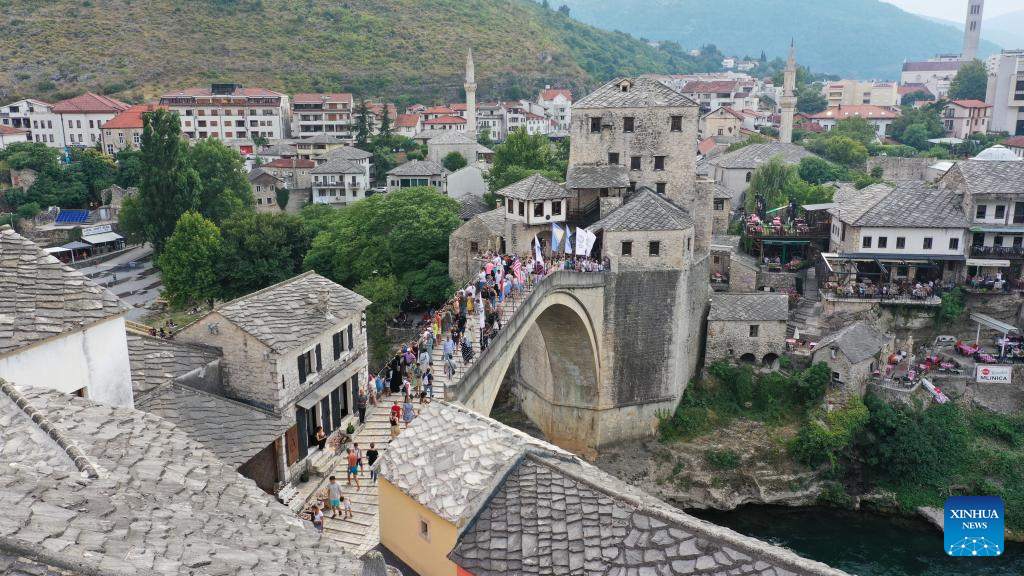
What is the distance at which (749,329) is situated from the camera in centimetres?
4406

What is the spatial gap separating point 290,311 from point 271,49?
122820mm

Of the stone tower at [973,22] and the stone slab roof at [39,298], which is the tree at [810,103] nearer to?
the stone tower at [973,22]

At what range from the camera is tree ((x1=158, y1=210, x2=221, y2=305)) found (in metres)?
52.7

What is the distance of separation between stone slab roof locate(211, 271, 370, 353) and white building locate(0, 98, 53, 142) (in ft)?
305

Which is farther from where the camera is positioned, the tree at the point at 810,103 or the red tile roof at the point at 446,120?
the tree at the point at 810,103

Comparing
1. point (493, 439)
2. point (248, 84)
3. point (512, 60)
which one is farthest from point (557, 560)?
point (512, 60)

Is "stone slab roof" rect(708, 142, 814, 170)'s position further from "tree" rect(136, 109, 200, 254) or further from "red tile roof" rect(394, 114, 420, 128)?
"red tile roof" rect(394, 114, 420, 128)

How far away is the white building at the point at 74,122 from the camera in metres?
100

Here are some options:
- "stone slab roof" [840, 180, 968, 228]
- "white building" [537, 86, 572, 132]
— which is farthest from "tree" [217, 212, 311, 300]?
"white building" [537, 86, 572, 132]

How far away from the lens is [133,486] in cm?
999

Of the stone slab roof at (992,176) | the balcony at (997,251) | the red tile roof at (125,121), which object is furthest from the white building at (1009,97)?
the red tile roof at (125,121)

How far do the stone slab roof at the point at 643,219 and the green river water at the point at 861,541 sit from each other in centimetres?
1502

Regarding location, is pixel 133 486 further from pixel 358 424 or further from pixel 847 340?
pixel 847 340

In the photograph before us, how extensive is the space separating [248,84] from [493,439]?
12196 centimetres
